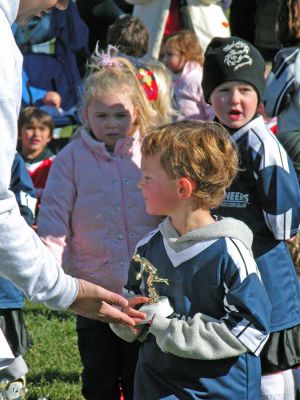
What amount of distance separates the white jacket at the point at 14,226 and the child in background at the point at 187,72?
520 cm

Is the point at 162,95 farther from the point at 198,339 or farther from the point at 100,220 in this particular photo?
the point at 198,339

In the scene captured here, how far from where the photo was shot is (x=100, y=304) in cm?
342

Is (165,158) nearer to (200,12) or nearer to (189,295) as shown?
(189,295)

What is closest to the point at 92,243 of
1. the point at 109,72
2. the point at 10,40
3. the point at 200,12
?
the point at 109,72

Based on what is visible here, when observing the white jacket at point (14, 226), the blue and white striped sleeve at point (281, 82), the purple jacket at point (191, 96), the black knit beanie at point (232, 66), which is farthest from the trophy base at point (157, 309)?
the purple jacket at point (191, 96)

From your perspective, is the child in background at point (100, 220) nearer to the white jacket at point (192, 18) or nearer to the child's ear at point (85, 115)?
the child's ear at point (85, 115)

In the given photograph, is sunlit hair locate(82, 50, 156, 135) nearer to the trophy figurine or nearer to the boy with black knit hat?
the boy with black knit hat

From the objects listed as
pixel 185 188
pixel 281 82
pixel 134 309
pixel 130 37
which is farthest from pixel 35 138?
pixel 134 309

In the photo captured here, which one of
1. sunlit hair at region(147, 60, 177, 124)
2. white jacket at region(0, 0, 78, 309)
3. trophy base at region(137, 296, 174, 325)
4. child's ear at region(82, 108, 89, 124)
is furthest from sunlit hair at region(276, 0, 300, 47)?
white jacket at region(0, 0, 78, 309)

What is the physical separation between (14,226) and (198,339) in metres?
0.87

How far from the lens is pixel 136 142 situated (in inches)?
191

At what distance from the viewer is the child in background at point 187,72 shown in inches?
328

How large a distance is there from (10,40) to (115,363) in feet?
7.49

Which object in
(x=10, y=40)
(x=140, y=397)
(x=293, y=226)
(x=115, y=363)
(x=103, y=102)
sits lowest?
(x=115, y=363)
